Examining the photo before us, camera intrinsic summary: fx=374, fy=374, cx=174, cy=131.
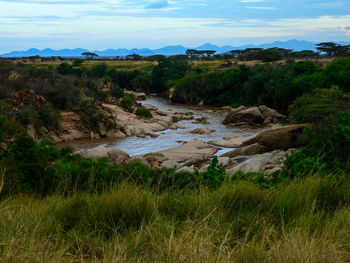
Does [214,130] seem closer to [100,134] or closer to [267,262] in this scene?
[100,134]

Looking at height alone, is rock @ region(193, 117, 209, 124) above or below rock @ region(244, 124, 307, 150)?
below

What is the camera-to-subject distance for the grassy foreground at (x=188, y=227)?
2.79m

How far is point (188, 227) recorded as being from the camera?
129 inches

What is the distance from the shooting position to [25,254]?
2598 millimetres

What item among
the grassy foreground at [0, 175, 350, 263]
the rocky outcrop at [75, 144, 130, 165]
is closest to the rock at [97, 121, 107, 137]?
the rocky outcrop at [75, 144, 130, 165]

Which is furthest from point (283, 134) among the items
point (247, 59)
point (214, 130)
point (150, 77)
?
point (247, 59)

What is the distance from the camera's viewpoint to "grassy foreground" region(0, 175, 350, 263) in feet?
9.14

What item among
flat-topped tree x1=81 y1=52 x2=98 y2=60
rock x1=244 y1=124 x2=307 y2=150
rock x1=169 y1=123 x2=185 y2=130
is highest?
flat-topped tree x1=81 y1=52 x2=98 y2=60

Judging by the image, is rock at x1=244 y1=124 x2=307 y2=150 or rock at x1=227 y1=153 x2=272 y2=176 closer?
rock at x1=227 y1=153 x2=272 y2=176

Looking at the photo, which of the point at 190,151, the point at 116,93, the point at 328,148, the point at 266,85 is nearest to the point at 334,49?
the point at 266,85

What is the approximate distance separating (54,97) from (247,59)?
66.4 metres

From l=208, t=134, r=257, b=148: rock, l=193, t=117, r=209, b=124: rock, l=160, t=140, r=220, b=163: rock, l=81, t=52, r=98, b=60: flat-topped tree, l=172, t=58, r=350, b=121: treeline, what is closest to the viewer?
l=160, t=140, r=220, b=163: rock

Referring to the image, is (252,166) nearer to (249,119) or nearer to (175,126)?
(175,126)

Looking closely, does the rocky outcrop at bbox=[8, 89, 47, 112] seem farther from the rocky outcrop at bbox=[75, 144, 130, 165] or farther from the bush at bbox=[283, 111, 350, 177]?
the bush at bbox=[283, 111, 350, 177]
